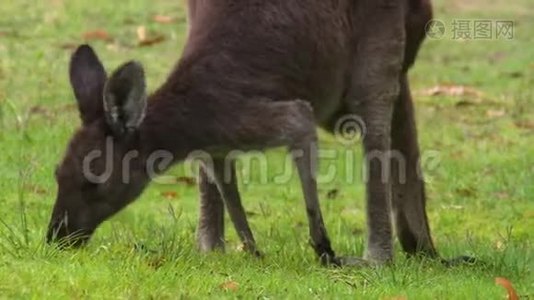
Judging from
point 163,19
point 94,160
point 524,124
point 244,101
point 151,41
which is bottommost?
Result: point 524,124

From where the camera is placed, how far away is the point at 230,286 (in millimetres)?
5457

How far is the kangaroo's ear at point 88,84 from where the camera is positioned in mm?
6199

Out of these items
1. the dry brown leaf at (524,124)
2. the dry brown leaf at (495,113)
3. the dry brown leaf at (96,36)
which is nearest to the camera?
the dry brown leaf at (524,124)

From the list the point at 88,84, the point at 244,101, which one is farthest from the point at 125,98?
the point at 244,101

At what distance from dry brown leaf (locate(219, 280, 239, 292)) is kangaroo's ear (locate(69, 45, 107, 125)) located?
46.2 inches

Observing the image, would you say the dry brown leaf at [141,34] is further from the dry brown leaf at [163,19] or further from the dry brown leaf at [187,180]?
the dry brown leaf at [187,180]

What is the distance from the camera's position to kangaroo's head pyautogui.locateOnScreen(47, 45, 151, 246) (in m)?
6.12

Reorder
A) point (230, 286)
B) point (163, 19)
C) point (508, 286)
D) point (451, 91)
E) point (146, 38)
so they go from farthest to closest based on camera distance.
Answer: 1. point (163, 19)
2. point (146, 38)
3. point (451, 91)
4. point (508, 286)
5. point (230, 286)

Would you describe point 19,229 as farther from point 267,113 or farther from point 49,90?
point 49,90

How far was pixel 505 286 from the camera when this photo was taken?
5.78 metres

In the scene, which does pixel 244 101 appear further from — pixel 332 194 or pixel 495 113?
pixel 495 113

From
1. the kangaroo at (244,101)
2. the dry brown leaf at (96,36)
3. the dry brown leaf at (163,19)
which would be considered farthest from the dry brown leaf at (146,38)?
the kangaroo at (244,101)

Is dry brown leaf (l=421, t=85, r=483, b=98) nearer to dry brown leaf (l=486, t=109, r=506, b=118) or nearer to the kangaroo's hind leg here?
dry brown leaf (l=486, t=109, r=506, b=118)

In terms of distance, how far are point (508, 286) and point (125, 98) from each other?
1927 millimetres
